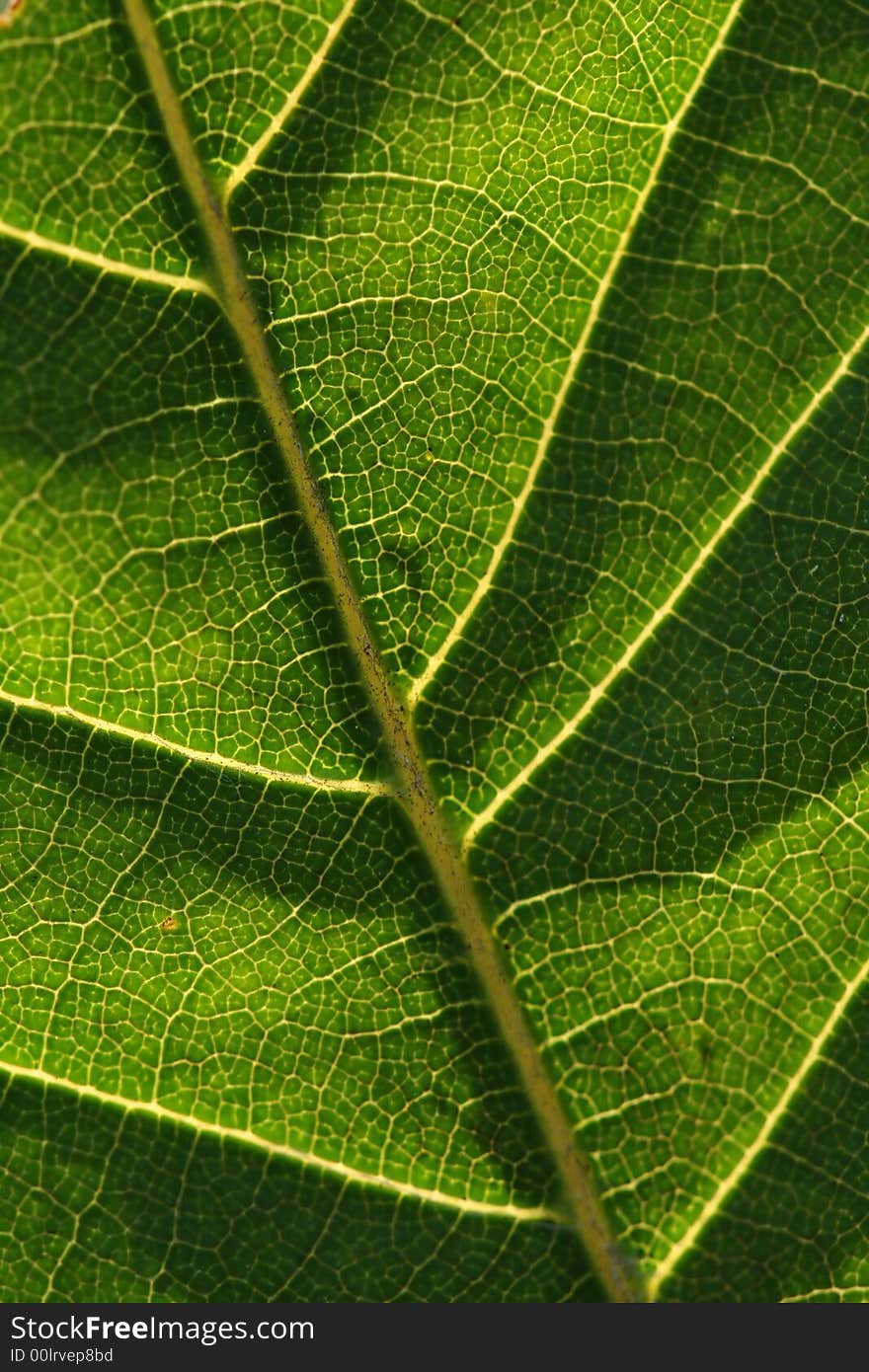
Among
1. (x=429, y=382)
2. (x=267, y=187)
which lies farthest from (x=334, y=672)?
(x=267, y=187)

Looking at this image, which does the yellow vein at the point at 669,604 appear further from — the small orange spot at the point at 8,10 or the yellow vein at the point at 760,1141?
the small orange spot at the point at 8,10

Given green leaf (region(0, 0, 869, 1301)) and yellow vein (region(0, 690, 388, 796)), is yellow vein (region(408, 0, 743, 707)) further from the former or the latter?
yellow vein (region(0, 690, 388, 796))

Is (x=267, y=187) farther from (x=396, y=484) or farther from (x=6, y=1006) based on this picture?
(x=6, y=1006)

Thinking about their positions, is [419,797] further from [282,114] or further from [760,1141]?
[282,114]

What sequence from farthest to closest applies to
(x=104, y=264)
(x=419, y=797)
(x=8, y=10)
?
1. (x=419, y=797)
2. (x=104, y=264)
3. (x=8, y=10)

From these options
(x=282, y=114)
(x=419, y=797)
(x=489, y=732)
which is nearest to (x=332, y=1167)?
(x=419, y=797)

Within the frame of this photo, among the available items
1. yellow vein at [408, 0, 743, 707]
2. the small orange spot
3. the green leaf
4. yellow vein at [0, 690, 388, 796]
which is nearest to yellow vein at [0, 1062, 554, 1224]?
the green leaf

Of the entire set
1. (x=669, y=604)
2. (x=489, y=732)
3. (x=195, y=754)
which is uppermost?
(x=669, y=604)
